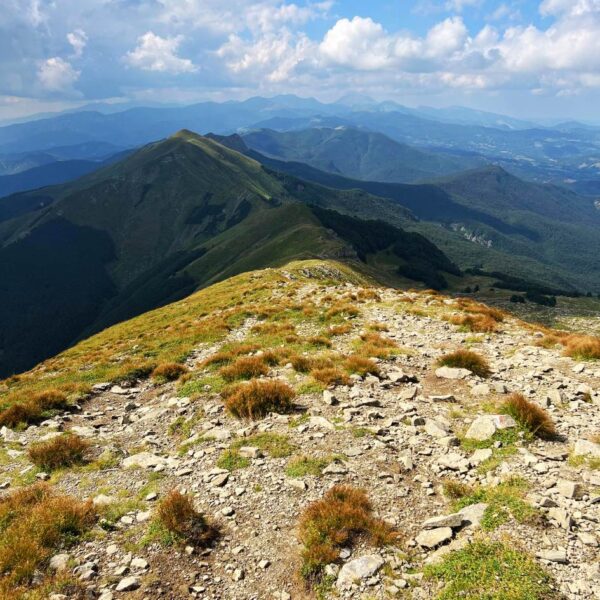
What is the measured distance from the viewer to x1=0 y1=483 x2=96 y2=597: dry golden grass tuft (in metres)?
7.69

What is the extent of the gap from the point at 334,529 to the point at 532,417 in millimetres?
6298

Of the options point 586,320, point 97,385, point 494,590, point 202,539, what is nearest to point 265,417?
point 202,539

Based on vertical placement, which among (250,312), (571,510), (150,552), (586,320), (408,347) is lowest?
(586,320)

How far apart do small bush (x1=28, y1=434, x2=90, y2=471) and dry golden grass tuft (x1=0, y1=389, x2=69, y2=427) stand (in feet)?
10.7

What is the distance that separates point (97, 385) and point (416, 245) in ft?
627

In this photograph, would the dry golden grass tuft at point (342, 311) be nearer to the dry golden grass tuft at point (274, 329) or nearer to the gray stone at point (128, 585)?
the dry golden grass tuft at point (274, 329)

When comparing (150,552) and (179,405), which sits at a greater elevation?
(150,552)

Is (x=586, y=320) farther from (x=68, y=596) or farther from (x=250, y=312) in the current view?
(x=68, y=596)

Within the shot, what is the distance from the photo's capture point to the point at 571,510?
785 cm

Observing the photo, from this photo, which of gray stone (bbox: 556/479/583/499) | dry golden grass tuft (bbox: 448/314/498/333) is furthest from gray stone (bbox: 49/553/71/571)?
dry golden grass tuft (bbox: 448/314/498/333)

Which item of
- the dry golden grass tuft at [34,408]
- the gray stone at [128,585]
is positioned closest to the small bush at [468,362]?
the gray stone at [128,585]

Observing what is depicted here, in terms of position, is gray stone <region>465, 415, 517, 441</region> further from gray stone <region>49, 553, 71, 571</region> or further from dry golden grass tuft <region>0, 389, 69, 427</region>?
dry golden grass tuft <region>0, 389, 69, 427</region>

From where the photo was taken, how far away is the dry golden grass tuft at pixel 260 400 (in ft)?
44.4

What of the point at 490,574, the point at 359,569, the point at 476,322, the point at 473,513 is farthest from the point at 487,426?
the point at 476,322
